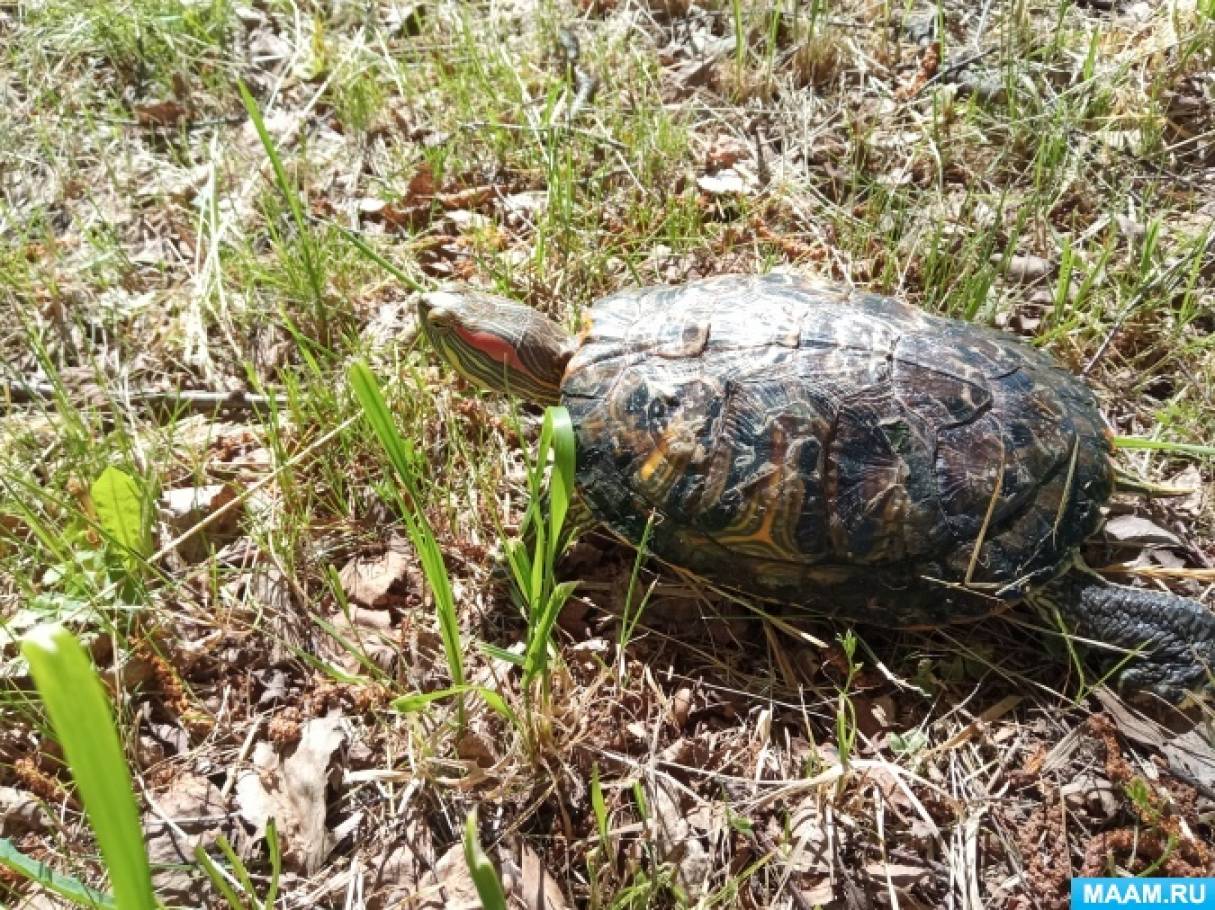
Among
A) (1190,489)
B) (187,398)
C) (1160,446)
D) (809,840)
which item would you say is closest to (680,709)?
(809,840)

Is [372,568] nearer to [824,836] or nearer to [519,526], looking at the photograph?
[519,526]

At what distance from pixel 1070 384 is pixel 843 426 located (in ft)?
2.97

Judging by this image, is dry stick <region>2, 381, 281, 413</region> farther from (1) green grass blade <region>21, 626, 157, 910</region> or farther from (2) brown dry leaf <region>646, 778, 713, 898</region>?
(1) green grass blade <region>21, 626, 157, 910</region>

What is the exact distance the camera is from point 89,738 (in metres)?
1.13

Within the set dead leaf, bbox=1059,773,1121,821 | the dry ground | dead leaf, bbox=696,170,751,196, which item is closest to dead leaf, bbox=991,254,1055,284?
the dry ground

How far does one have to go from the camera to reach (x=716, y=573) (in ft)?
9.27

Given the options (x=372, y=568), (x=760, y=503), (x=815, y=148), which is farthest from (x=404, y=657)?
(x=815, y=148)

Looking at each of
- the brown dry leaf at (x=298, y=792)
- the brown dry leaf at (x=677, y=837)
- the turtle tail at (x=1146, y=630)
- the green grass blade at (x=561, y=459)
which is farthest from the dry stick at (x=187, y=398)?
the turtle tail at (x=1146, y=630)

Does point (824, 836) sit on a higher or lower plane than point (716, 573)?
lower

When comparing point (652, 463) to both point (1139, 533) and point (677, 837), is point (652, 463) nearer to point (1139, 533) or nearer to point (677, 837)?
point (677, 837)

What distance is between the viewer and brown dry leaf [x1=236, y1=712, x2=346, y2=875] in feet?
8.32

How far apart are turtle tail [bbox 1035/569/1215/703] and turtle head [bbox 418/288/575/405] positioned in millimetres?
1809

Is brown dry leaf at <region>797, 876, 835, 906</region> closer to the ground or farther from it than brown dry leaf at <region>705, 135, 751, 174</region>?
closer to the ground

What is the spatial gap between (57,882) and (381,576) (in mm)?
1277
